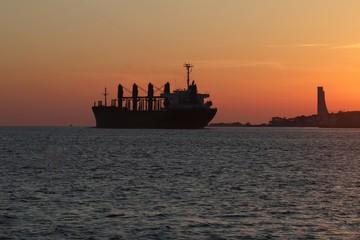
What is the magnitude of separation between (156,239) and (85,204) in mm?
8804

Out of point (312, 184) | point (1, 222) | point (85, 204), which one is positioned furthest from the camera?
point (312, 184)

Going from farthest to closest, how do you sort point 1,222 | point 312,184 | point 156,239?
point 312,184, point 1,222, point 156,239

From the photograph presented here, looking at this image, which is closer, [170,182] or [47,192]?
[47,192]

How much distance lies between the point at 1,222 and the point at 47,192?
10160 millimetres

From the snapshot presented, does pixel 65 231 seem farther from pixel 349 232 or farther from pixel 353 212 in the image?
pixel 353 212

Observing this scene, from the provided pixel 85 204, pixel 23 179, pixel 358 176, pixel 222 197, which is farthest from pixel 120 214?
pixel 358 176

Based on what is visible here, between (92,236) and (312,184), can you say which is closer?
(92,236)

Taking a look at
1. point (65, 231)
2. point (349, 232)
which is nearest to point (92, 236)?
point (65, 231)

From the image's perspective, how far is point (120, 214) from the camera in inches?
1088

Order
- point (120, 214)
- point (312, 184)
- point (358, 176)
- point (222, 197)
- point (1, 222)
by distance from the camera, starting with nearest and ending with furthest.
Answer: point (1, 222) < point (120, 214) < point (222, 197) < point (312, 184) < point (358, 176)

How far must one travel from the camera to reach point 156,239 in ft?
74.1

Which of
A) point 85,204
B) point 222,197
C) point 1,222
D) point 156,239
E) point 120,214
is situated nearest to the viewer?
point 156,239

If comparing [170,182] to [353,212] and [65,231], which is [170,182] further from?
[65,231]

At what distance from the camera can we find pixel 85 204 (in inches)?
1203
